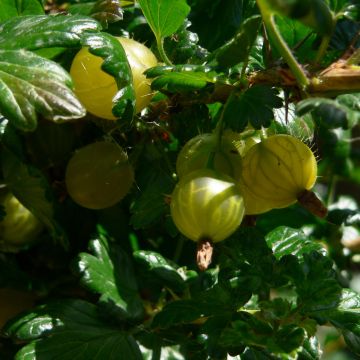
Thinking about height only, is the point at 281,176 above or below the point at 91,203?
above

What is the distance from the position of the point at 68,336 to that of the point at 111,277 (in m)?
0.13

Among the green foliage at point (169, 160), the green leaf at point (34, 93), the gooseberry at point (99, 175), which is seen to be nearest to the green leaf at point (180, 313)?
the green foliage at point (169, 160)

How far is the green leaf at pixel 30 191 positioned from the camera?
123 centimetres

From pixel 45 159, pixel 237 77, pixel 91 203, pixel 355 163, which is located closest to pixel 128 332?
pixel 91 203

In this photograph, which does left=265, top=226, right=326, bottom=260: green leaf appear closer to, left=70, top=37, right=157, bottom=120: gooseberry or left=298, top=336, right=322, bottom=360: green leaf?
left=298, top=336, right=322, bottom=360: green leaf

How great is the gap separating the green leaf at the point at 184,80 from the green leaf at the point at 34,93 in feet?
0.44

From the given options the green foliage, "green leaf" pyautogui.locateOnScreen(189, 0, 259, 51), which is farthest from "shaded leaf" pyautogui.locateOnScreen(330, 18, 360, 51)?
"green leaf" pyautogui.locateOnScreen(189, 0, 259, 51)

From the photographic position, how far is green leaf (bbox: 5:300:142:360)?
1118 mm

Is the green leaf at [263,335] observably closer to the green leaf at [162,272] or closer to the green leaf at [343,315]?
A: the green leaf at [343,315]

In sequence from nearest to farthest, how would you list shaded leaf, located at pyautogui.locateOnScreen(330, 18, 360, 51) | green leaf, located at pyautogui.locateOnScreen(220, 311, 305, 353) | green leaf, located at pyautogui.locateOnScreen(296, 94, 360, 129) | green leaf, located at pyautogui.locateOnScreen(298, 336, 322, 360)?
green leaf, located at pyautogui.locateOnScreen(296, 94, 360, 129), green leaf, located at pyautogui.locateOnScreen(220, 311, 305, 353), green leaf, located at pyautogui.locateOnScreen(298, 336, 322, 360), shaded leaf, located at pyautogui.locateOnScreen(330, 18, 360, 51)

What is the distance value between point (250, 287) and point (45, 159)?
20.8 inches

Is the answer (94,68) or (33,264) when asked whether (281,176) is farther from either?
(33,264)

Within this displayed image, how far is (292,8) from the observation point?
0.72 metres

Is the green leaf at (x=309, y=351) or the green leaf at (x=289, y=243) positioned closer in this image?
the green leaf at (x=309, y=351)
